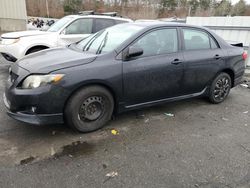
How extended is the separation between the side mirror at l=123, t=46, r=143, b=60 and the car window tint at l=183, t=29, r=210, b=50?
3.73 ft

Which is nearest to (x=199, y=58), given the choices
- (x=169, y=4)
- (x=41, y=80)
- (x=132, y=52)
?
(x=132, y=52)

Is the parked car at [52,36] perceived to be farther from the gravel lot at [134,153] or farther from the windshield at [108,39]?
the gravel lot at [134,153]

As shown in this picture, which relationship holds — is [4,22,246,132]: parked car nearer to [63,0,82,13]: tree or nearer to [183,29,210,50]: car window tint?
[183,29,210,50]: car window tint

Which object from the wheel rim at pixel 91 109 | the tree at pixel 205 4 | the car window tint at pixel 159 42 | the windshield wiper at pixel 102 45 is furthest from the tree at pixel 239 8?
the wheel rim at pixel 91 109

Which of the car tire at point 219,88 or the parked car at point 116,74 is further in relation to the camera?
the car tire at point 219,88

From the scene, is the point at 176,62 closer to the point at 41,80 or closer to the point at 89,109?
the point at 89,109

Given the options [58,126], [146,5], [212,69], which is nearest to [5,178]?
[58,126]

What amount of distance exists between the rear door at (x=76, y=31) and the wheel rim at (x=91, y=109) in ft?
12.6

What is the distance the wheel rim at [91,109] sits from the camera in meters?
3.42

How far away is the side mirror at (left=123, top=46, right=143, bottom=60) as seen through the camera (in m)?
3.51

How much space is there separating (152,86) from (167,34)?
3.20 feet

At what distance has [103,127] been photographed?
12.3ft

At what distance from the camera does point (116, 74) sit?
3.48 metres

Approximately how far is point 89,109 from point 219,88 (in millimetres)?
2879
